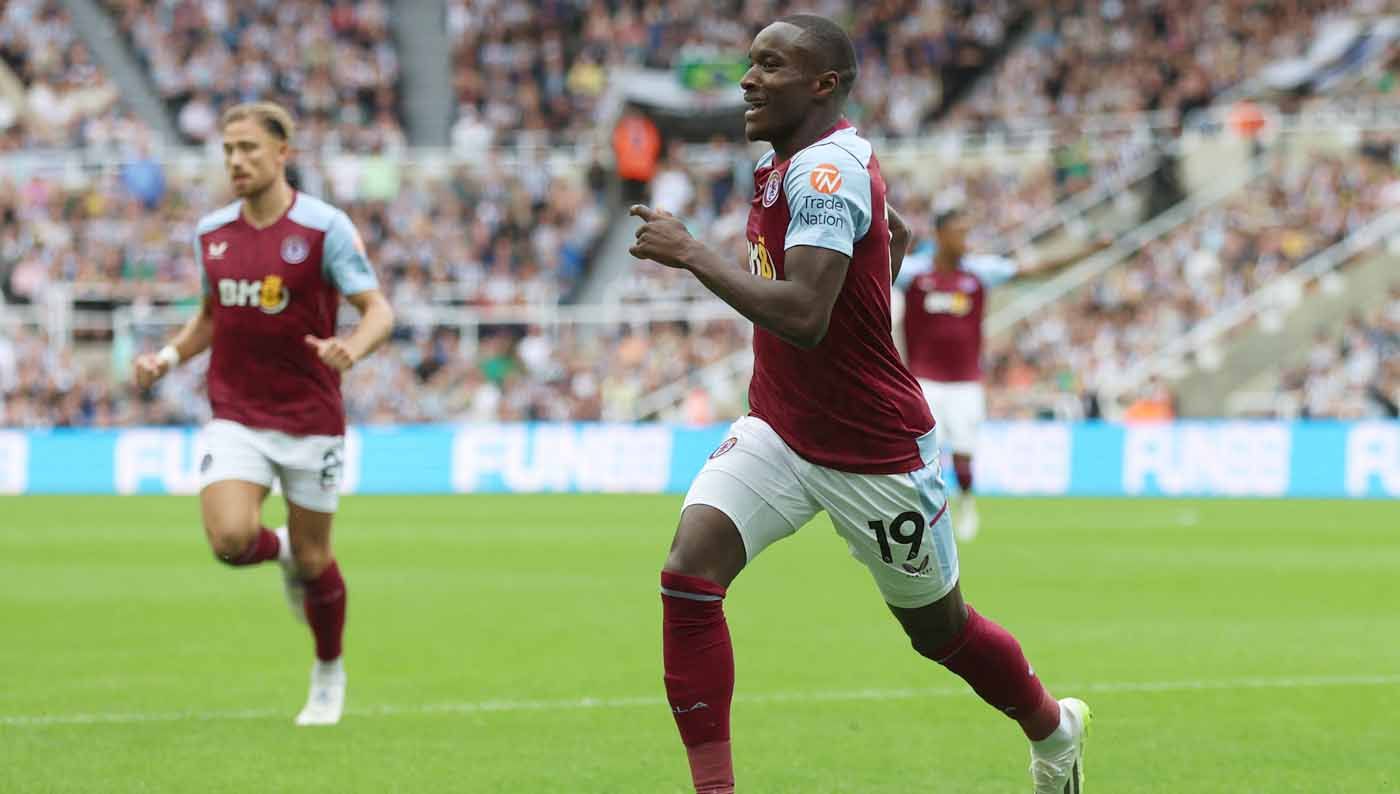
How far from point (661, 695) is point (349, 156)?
2861 centimetres

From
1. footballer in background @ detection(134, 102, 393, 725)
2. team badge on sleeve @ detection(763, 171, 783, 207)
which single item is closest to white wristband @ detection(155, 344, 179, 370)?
footballer in background @ detection(134, 102, 393, 725)

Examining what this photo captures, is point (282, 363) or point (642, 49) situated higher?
point (642, 49)

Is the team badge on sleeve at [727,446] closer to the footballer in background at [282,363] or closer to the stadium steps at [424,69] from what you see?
the footballer in background at [282,363]

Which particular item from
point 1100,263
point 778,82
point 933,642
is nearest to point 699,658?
point 933,642

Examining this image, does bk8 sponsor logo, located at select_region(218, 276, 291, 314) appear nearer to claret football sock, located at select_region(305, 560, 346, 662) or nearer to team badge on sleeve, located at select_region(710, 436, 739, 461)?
claret football sock, located at select_region(305, 560, 346, 662)

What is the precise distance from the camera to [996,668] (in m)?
5.83

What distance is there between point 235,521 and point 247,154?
5.02 ft

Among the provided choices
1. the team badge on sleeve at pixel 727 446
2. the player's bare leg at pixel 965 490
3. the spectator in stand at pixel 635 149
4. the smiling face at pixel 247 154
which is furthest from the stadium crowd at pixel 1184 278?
the team badge on sleeve at pixel 727 446

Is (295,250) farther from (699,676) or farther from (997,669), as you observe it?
(997,669)

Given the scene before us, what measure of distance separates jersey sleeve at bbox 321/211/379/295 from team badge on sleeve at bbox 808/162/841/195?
3.39 metres

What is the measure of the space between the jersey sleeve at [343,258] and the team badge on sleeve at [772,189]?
10.2 ft

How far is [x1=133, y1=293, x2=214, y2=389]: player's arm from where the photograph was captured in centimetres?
838

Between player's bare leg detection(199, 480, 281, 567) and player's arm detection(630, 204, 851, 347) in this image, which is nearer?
player's arm detection(630, 204, 851, 347)

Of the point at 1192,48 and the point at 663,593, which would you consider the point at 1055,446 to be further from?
the point at 663,593
